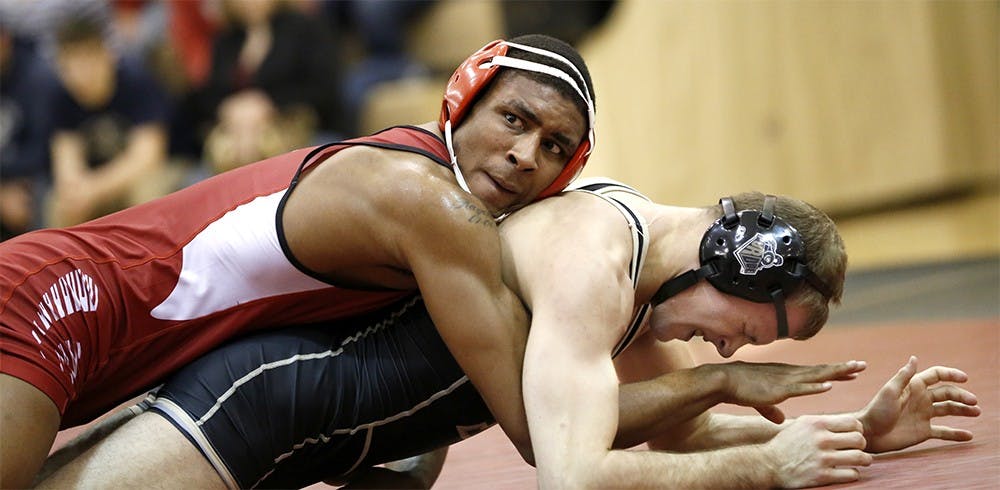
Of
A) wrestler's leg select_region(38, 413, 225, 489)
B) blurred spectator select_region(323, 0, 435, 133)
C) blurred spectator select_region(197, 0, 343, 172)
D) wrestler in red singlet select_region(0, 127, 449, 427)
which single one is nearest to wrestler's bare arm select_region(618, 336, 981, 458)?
wrestler in red singlet select_region(0, 127, 449, 427)

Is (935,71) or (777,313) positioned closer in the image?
(777,313)

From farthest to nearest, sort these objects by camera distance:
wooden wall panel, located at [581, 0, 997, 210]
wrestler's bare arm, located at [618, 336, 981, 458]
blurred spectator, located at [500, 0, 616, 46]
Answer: wooden wall panel, located at [581, 0, 997, 210]
blurred spectator, located at [500, 0, 616, 46]
wrestler's bare arm, located at [618, 336, 981, 458]

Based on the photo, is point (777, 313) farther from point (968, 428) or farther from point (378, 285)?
point (378, 285)

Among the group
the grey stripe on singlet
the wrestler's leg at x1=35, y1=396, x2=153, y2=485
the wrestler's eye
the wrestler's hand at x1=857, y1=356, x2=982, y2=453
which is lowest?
the wrestler's hand at x1=857, y1=356, x2=982, y2=453

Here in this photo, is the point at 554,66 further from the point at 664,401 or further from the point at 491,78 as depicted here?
the point at 664,401

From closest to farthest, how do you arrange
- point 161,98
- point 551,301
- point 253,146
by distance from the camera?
point 551,301
point 253,146
point 161,98

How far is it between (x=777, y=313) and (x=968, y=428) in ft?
2.11

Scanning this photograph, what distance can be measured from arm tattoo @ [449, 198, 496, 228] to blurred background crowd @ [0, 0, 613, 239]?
188 inches

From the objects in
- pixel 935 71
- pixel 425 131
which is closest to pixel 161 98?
pixel 935 71

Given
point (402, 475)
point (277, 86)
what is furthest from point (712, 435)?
point (277, 86)

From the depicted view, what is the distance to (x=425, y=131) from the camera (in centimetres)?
297

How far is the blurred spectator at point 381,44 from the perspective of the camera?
8.18 meters

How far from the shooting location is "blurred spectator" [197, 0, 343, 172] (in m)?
7.48

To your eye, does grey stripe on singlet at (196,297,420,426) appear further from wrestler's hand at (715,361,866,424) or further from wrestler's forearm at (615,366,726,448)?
wrestler's hand at (715,361,866,424)
